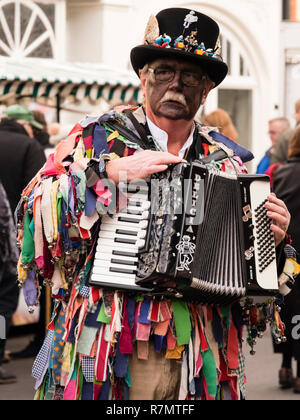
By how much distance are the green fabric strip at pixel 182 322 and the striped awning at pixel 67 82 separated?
5.85 m

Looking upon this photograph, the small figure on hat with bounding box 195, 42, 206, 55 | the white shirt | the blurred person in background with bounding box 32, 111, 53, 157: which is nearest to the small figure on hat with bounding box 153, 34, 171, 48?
the small figure on hat with bounding box 195, 42, 206, 55

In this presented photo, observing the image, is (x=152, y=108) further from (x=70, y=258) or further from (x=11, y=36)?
(x=11, y=36)

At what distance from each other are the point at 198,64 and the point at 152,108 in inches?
8.9

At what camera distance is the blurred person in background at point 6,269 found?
6.38 metres

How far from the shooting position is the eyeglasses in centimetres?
345

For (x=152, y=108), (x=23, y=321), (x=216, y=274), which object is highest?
(x=152, y=108)

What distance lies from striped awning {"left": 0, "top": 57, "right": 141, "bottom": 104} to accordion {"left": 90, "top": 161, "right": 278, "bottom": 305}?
584 centimetres

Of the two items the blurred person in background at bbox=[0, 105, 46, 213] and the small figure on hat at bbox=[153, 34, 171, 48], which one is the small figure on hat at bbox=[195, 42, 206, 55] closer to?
the small figure on hat at bbox=[153, 34, 171, 48]

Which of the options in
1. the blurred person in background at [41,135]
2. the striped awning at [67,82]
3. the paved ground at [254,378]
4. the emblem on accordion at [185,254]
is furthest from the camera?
the striped awning at [67,82]

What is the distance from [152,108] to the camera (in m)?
3.51

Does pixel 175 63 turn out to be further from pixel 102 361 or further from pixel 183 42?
pixel 102 361

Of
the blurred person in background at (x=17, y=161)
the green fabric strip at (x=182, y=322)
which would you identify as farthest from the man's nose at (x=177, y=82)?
the blurred person in background at (x=17, y=161)

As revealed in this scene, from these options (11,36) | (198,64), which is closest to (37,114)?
(11,36)

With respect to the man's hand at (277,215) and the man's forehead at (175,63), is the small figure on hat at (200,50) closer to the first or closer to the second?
the man's forehead at (175,63)
